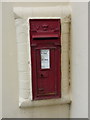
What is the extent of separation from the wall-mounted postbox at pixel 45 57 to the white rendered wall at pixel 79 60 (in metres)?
0.12

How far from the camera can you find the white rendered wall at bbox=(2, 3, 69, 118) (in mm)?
1604

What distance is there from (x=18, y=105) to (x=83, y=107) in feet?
1.89

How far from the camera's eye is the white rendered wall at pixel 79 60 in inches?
55.4

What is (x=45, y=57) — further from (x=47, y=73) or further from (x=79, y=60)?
(x=79, y=60)

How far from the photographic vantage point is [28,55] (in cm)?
161

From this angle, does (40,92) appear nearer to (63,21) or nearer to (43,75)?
(43,75)

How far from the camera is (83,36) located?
143 centimetres

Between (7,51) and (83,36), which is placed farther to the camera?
(7,51)

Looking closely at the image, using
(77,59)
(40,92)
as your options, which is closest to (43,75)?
(40,92)

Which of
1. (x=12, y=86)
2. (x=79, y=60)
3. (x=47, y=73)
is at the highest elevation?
(x=79, y=60)

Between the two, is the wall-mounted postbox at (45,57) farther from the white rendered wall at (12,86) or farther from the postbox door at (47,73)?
the white rendered wall at (12,86)

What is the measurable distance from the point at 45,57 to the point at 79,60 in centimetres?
27

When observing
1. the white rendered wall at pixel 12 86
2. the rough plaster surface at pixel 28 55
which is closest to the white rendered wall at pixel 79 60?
the rough plaster surface at pixel 28 55

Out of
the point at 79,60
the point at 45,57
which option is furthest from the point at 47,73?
the point at 79,60
